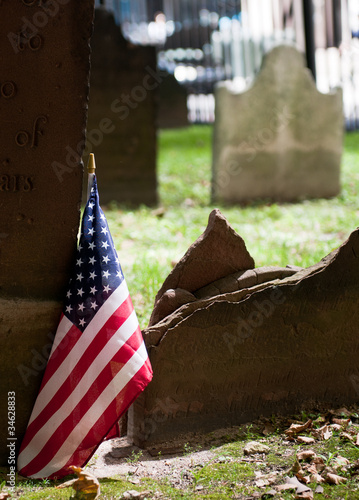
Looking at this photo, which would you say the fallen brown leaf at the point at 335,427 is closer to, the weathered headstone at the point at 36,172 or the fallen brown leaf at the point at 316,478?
the fallen brown leaf at the point at 316,478

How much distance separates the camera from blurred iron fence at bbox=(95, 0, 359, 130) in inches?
626

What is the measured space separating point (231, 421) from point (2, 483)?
1.23 metres

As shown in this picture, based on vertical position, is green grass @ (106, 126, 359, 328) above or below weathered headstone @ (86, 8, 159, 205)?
below

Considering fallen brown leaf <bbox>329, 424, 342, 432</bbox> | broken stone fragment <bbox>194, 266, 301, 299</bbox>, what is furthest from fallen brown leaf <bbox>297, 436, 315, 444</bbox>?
broken stone fragment <bbox>194, 266, 301, 299</bbox>

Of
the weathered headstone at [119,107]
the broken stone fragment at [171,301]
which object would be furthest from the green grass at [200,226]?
the broken stone fragment at [171,301]

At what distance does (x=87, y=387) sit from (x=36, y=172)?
1.07 metres

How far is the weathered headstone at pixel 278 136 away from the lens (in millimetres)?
8352

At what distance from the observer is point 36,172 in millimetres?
3021

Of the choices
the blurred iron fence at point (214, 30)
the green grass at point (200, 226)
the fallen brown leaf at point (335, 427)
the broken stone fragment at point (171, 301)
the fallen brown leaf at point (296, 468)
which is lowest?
the fallen brown leaf at point (296, 468)

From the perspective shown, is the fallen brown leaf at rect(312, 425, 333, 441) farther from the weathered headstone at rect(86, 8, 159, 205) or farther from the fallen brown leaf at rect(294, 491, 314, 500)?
the weathered headstone at rect(86, 8, 159, 205)

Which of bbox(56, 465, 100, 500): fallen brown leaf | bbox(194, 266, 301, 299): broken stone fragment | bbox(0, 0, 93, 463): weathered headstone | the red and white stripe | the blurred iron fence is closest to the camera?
bbox(56, 465, 100, 500): fallen brown leaf

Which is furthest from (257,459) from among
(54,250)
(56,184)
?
(56,184)

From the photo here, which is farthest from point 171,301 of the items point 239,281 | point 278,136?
point 278,136

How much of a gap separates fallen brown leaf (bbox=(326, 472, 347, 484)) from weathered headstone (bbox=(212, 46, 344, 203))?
19.4 feet
